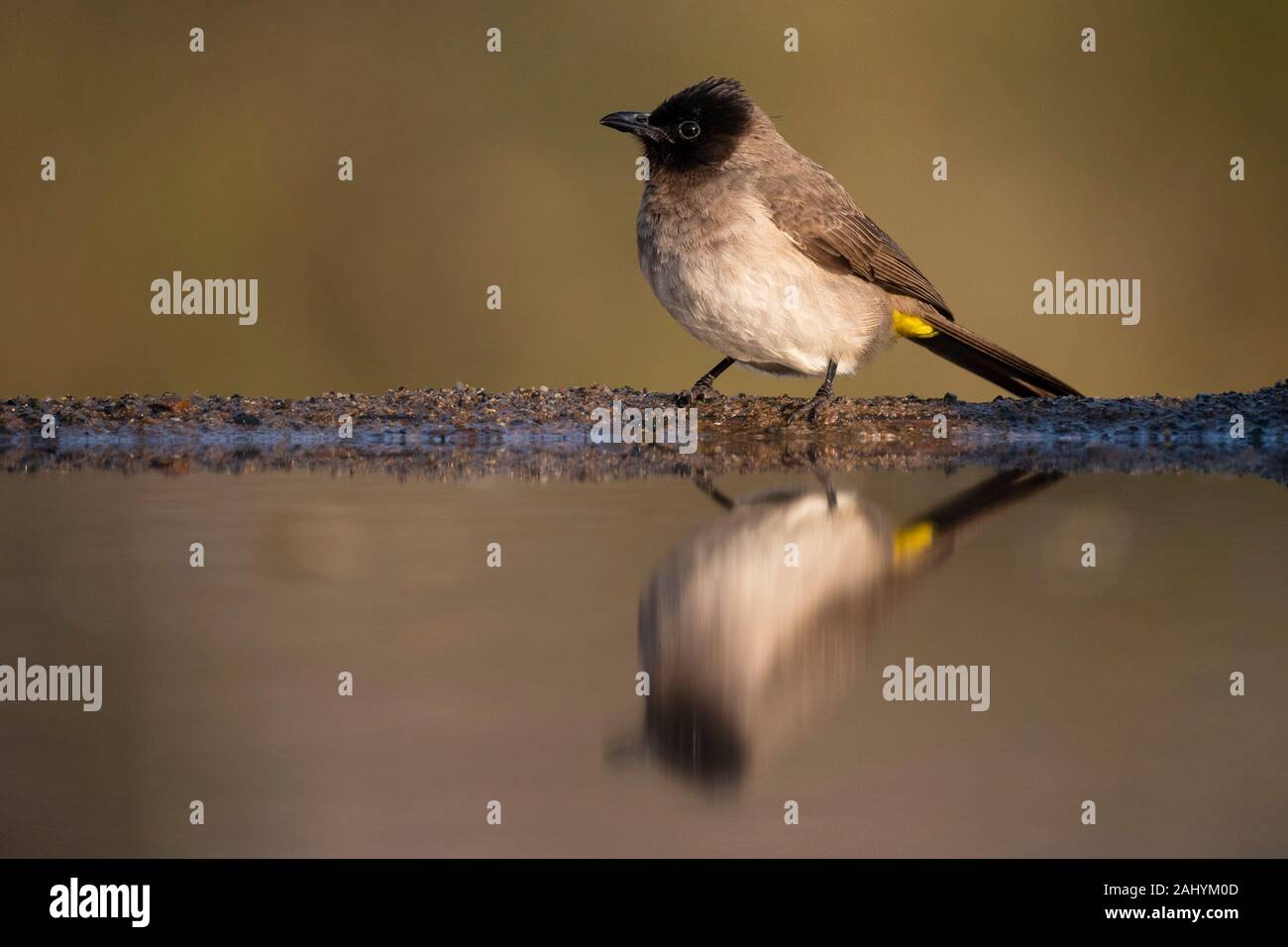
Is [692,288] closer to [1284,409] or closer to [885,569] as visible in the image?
[1284,409]

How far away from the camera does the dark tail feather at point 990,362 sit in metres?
6.63

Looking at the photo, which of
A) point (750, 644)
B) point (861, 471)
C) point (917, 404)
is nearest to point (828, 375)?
point (917, 404)

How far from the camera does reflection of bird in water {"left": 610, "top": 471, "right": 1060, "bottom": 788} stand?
1906 millimetres

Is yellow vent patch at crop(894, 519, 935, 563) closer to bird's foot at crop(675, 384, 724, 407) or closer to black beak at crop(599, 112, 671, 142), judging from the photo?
bird's foot at crop(675, 384, 724, 407)

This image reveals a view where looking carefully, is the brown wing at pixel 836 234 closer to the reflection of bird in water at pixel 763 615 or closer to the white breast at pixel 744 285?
the white breast at pixel 744 285

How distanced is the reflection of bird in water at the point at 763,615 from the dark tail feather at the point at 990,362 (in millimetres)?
3134

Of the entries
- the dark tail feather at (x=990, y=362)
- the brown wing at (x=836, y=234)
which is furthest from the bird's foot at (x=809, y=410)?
the dark tail feather at (x=990, y=362)

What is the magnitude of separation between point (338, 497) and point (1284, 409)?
10.9 feet

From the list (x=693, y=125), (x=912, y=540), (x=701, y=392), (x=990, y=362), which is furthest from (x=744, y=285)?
(x=912, y=540)

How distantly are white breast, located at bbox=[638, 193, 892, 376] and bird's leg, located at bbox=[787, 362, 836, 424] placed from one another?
7cm

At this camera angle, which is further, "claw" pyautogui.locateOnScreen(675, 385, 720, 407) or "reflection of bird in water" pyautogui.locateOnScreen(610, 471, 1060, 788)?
"claw" pyautogui.locateOnScreen(675, 385, 720, 407)

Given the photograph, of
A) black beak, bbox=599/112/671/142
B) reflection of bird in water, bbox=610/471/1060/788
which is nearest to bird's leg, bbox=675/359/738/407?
black beak, bbox=599/112/671/142

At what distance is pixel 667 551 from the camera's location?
2.94 meters

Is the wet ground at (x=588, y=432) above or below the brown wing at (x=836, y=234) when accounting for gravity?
below
